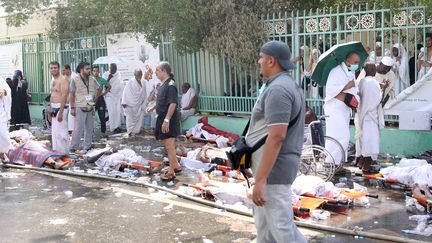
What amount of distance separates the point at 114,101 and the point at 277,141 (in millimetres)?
11727

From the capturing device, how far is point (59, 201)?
23.5 ft

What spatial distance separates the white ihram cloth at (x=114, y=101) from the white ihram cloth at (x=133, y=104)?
0.97 meters

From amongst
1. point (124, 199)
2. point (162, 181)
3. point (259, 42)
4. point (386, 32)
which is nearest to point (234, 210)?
point (124, 199)

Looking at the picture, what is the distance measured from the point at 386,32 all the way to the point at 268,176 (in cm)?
730

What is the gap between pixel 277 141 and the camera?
3.61 meters

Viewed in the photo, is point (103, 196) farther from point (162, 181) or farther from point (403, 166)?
point (403, 166)

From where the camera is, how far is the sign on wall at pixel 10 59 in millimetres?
19797

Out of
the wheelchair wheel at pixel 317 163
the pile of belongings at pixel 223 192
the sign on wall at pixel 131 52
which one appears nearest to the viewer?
the pile of belongings at pixel 223 192

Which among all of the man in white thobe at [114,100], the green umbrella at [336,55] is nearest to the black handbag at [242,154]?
the green umbrella at [336,55]

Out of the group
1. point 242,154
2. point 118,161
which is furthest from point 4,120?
point 242,154

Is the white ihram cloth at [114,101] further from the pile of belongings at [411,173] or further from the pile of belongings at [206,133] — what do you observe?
the pile of belongings at [411,173]

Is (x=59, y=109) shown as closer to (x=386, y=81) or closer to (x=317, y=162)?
(x=317, y=162)

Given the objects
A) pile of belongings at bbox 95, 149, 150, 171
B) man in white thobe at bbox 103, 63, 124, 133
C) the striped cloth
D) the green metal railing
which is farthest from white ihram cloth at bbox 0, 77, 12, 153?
the green metal railing

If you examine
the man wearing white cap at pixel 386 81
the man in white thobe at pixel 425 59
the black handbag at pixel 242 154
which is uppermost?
the man in white thobe at pixel 425 59
